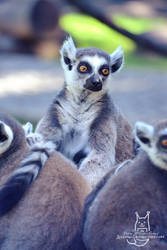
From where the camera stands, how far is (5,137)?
13.8 ft

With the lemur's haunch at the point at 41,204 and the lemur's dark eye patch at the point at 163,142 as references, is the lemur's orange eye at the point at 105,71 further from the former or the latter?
the lemur's dark eye patch at the point at 163,142

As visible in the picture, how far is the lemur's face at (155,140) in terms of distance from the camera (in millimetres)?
3764

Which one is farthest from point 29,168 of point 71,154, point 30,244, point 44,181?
point 71,154

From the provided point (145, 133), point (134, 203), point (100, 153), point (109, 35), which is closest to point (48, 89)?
point (109, 35)

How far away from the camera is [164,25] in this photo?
22031mm

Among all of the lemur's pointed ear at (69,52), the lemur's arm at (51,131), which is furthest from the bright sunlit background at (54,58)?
the lemur's arm at (51,131)

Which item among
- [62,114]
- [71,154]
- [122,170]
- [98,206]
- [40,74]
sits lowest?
[98,206]

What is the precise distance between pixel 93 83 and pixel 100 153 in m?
0.67

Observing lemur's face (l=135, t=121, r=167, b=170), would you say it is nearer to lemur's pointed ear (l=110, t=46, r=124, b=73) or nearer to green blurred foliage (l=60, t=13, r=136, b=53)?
lemur's pointed ear (l=110, t=46, r=124, b=73)

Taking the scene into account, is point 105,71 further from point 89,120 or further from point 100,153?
point 100,153

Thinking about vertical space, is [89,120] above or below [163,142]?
above

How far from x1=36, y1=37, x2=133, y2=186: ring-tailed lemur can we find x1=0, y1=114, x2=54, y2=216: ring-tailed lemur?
72cm

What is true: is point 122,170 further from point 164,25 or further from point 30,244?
point 164,25

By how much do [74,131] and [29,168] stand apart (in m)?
1.39
